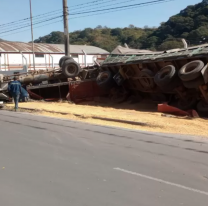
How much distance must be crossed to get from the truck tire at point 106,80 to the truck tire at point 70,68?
195 cm

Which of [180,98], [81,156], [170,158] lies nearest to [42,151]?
[81,156]

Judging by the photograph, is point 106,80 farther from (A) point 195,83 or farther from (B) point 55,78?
(A) point 195,83

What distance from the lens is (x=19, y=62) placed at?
42031mm

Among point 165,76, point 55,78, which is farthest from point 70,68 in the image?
point 165,76

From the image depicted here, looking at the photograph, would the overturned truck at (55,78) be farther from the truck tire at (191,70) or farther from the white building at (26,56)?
the white building at (26,56)

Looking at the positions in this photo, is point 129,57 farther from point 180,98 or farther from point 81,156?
point 81,156

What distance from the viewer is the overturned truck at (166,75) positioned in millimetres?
12242

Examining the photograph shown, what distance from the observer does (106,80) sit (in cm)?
1709

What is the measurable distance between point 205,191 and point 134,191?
1.05 meters

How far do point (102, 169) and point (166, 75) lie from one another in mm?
8298

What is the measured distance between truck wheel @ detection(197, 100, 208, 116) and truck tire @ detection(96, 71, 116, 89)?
226 inches

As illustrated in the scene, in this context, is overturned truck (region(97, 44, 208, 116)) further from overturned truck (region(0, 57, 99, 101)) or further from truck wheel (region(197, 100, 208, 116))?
overturned truck (region(0, 57, 99, 101))

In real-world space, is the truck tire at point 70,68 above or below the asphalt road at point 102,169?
above

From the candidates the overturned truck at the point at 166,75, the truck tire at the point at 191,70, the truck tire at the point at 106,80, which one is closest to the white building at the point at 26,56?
the truck tire at the point at 106,80
